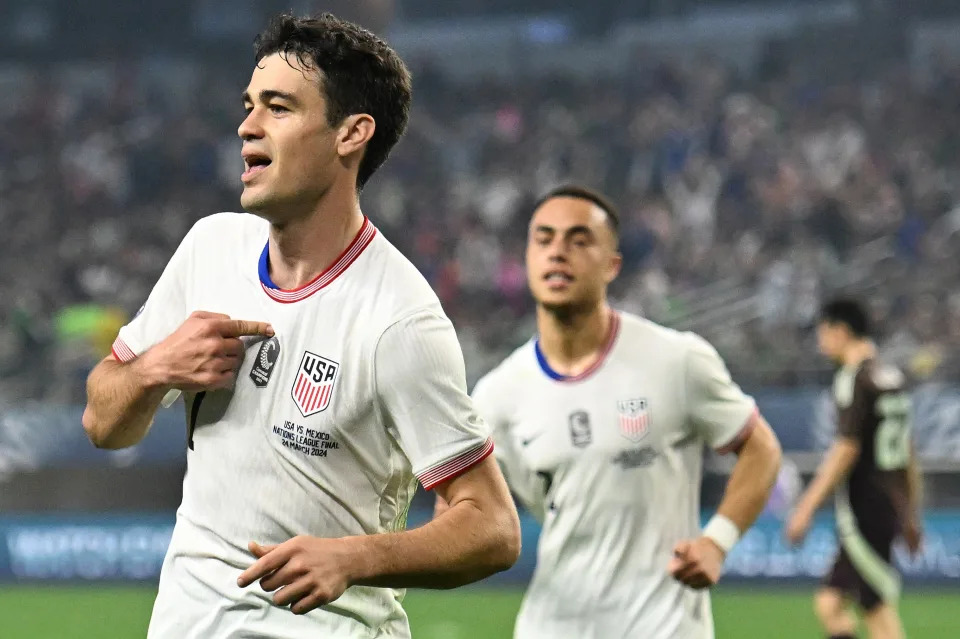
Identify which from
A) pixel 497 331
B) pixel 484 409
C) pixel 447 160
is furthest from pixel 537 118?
pixel 484 409

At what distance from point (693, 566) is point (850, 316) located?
4348 millimetres

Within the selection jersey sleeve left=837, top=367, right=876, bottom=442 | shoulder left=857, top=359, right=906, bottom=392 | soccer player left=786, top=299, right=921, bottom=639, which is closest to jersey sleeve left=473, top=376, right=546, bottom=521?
soccer player left=786, top=299, right=921, bottom=639

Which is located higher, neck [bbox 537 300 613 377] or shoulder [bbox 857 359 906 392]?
neck [bbox 537 300 613 377]

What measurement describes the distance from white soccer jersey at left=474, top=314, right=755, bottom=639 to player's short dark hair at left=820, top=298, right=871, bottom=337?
3.65m

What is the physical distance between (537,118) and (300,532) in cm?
1708

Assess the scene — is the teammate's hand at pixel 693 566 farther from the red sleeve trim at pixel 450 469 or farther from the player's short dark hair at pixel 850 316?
the player's short dark hair at pixel 850 316

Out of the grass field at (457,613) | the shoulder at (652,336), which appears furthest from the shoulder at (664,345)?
the grass field at (457,613)

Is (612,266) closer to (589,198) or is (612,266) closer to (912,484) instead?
(589,198)

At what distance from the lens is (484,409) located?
5.28 m

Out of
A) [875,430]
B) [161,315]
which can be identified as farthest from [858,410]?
[161,315]

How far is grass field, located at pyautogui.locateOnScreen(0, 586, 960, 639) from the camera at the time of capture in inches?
399

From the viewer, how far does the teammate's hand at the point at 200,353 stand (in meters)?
2.86

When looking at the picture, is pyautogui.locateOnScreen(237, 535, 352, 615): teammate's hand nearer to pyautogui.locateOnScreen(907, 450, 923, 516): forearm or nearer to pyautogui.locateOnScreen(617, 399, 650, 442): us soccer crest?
pyautogui.locateOnScreen(617, 399, 650, 442): us soccer crest

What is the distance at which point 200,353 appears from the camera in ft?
9.39
